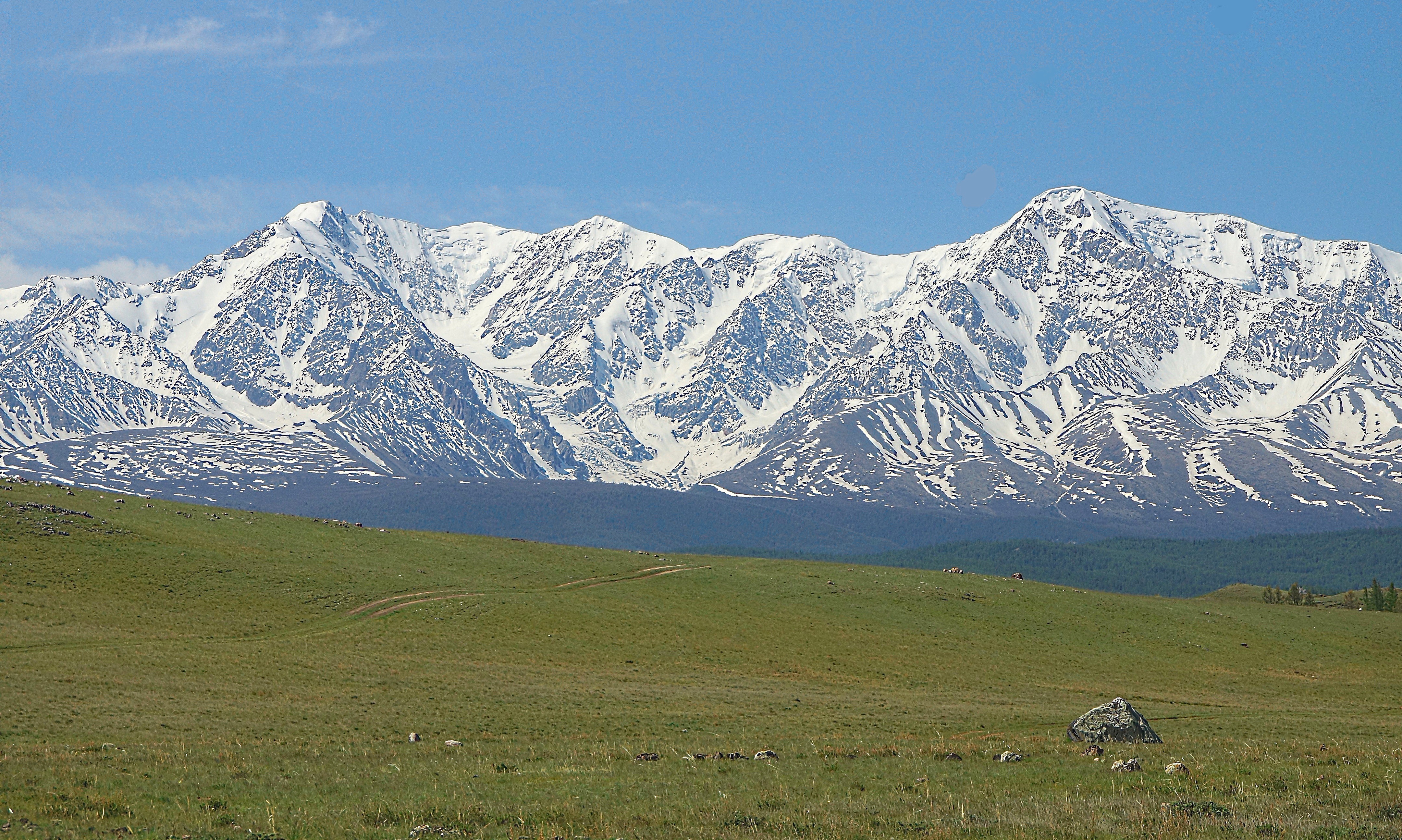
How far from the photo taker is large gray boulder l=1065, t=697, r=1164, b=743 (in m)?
43.8

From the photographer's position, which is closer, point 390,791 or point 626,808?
point 626,808

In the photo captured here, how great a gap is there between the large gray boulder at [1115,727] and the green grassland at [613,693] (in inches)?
58.1

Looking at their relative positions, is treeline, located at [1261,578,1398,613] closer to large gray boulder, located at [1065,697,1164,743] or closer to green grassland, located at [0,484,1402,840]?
green grassland, located at [0,484,1402,840]

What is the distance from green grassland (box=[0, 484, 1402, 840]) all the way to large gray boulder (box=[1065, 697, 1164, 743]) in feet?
4.84

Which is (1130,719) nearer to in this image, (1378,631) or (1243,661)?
(1243,661)

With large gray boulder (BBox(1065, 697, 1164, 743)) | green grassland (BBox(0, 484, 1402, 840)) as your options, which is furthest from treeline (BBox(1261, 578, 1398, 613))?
large gray boulder (BBox(1065, 697, 1164, 743))

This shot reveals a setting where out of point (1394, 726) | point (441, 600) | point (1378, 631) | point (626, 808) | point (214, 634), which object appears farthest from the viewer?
point (1378, 631)

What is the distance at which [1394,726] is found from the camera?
56.0 metres

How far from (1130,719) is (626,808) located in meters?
24.0

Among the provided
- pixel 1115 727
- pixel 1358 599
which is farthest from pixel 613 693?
pixel 1358 599

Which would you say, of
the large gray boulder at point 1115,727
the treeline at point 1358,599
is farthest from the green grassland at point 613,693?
the treeline at point 1358,599

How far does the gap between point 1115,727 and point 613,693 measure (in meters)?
29.1

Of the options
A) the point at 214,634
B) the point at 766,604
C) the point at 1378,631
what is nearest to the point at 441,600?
the point at 214,634

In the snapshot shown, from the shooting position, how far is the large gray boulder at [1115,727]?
43812mm
